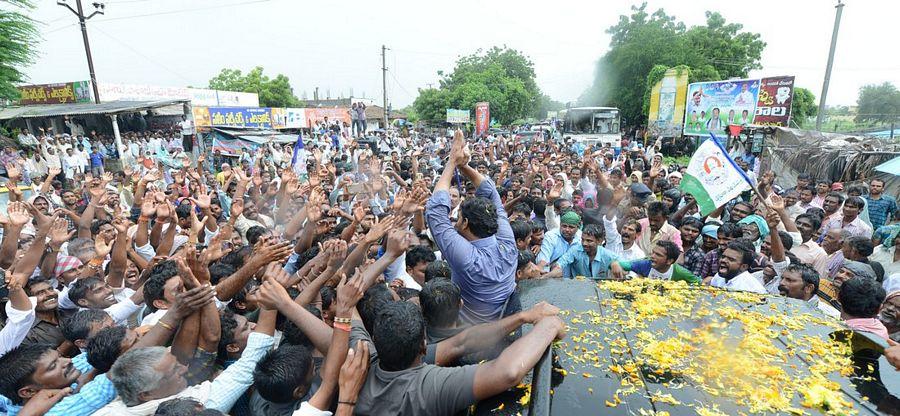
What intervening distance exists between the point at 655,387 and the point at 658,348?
33 cm

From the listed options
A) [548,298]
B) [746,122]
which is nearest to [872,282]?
[548,298]

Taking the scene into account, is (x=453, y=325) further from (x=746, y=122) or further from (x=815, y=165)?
(x=746, y=122)

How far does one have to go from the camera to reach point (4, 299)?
4.05 meters

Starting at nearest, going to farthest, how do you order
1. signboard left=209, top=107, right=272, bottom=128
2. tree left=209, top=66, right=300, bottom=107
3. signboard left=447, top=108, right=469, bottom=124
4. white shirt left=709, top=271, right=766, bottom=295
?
white shirt left=709, top=271, right=766, bottom=295, signboard left=209, top=107, right=272, bottom=128, signboard left=447, top=108, right=469, bottom=124, tree left=209, top=66, right=300, bottom=107

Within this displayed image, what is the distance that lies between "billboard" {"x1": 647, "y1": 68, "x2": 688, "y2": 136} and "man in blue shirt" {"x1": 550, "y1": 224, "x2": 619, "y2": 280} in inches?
910

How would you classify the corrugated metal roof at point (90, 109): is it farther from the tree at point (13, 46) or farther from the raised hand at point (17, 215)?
the raised hand at point (17, 215)

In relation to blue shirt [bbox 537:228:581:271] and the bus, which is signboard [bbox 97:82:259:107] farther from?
blue shirt [bbox 537:228:581:271]

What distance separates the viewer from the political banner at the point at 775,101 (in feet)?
59.9

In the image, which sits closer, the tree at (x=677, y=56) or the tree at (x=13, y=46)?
the tree at (x=13, y=46)

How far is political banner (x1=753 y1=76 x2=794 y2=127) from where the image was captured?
18266 mm

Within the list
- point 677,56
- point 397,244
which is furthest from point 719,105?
point 397,244

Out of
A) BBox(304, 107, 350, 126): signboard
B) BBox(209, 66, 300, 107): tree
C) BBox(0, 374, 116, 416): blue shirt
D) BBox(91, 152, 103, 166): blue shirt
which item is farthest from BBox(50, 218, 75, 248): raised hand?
BBox(209, 66, 300, 107): tree

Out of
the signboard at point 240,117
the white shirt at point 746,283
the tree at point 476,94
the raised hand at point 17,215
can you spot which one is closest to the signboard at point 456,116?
the tree at point 476,94

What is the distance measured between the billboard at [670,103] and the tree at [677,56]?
538 centimetres
